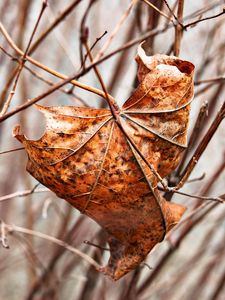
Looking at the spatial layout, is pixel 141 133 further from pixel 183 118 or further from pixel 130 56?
pixel 130 56

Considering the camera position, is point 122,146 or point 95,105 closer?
point 122,146

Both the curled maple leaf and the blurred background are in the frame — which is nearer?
the curled maple leaf

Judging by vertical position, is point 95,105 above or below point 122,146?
below

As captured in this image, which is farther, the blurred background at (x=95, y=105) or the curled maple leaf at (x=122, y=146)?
the blurred background at (x=95, y=105)

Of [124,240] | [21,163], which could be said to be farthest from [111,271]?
[21,163]
